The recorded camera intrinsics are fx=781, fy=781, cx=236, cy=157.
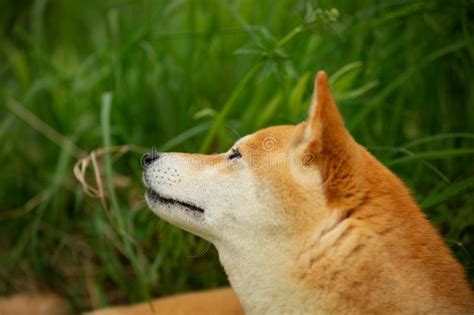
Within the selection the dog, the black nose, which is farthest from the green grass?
the dog

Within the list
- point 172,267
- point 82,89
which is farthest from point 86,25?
point 172,267

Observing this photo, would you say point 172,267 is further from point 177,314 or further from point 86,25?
point 86,25

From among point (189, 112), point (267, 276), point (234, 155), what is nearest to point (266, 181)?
point (234, 155)

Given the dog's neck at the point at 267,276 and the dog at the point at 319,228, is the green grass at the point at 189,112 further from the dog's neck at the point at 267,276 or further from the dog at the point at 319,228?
the dog's neck at the point at 267,276

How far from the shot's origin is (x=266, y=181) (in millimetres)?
2332

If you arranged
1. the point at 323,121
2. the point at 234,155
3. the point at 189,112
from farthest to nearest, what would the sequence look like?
the point at 189,112
the point at 234,155
the point at 323,121

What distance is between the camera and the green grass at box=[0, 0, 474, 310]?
3.08 metres

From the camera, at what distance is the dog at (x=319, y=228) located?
2176 millimetres

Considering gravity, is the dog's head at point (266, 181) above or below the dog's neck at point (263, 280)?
above

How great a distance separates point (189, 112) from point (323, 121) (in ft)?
4.92

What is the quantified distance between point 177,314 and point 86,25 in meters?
3.48

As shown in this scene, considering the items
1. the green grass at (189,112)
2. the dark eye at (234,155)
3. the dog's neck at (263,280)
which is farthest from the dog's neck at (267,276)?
the green grass at (189,112)

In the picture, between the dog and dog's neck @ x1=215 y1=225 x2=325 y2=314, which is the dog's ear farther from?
dog's neck @ x1=215 y1=225 x2=325 y2=314

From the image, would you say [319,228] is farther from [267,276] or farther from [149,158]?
[149,158]
